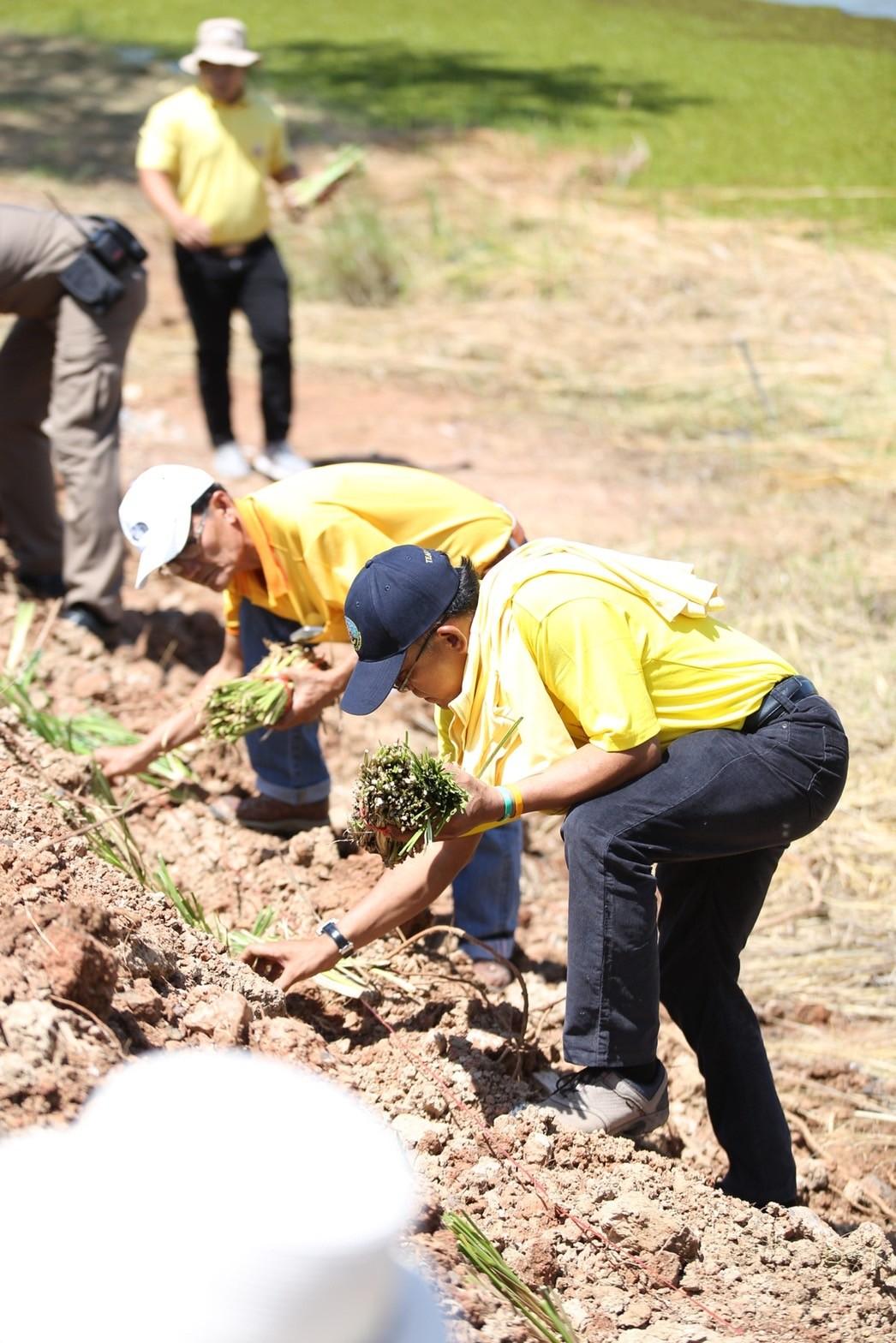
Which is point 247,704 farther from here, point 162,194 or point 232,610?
point 162,194

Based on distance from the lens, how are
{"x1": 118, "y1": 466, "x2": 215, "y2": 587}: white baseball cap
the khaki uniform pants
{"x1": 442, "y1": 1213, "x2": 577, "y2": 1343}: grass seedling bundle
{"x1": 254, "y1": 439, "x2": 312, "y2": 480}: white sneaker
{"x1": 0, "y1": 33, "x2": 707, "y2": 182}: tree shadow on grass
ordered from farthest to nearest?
{"x1": 0, "y1": 33, "x2": 707, "y2": 182}: tree shadow on grass → {"x1": 254, "y1": 439, "x2": 312, "y2": 480}: white sneaker → the khaki uniform pants → {"x1": 118, "y1": 466, "x2": 215, "y2": 587}: white baseball cap → {"x1": 442, "y1": 1213, "x2": 577, "y2": 1343}: grass seedling bundle

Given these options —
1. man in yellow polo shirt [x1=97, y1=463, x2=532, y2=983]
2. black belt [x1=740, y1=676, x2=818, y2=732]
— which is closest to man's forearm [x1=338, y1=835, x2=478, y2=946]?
black belt [x1=740, y1=676, x2=818, y2=732]

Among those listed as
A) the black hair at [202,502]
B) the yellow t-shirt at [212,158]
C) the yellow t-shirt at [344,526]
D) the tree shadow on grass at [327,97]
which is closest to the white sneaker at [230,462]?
the yellow t-shirt at [212,158]

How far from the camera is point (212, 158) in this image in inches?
253

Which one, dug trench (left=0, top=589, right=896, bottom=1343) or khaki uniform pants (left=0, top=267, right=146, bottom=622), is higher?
khaki uniform pants (left=0, top=267, right=146, bottom=622)

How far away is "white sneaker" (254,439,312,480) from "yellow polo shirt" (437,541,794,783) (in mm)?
4038

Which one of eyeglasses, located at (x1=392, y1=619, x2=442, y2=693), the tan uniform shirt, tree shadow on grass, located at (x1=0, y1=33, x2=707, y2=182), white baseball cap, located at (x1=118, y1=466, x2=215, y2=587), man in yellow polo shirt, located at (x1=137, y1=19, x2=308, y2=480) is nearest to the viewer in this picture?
eyeglasses, located at (x1=392, y1=619, x2=442, y2=693)

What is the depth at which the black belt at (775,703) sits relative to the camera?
2879 millimetres

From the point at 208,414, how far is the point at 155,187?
108cm

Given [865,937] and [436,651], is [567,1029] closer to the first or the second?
[436,651]

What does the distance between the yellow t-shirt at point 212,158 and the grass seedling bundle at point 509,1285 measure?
497 cm

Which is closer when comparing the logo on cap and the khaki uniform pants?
the logo on cap

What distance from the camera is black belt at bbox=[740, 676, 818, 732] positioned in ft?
9.45

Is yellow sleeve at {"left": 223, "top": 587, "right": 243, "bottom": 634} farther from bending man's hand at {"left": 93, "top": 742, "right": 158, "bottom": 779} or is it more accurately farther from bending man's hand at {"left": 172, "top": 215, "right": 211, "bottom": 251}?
bending man's hand at {"left": 172, "top": 215, "right": 211, "bottom": 251}
